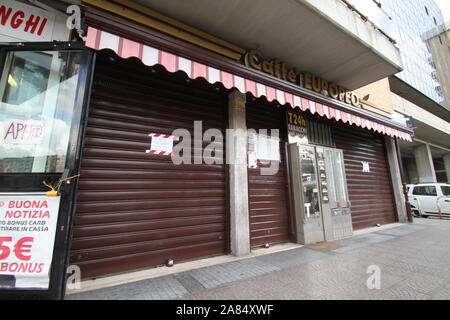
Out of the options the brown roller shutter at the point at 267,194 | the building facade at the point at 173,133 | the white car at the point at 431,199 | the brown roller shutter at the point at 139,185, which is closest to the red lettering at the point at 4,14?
the building facade at the point at 173,133

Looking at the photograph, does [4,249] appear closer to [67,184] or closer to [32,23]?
[67,184]

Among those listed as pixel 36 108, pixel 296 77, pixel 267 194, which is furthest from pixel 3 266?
pixel 296 77

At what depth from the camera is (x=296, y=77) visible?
18.1 feet

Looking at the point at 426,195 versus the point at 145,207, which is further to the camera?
the point at 426,195

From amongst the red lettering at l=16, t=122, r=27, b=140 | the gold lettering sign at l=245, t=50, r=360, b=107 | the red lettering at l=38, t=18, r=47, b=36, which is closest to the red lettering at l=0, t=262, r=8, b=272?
the red lettering at l=16, t=122, r=27, b=140

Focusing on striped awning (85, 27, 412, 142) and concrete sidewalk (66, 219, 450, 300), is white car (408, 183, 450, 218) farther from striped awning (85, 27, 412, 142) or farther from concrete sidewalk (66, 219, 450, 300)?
striped awning (85, 27, 412, 142)

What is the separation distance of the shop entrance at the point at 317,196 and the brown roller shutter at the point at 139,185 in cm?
205

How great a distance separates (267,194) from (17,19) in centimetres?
553

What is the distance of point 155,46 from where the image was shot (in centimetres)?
302

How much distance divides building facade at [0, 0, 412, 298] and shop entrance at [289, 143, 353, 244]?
0.14 feet
